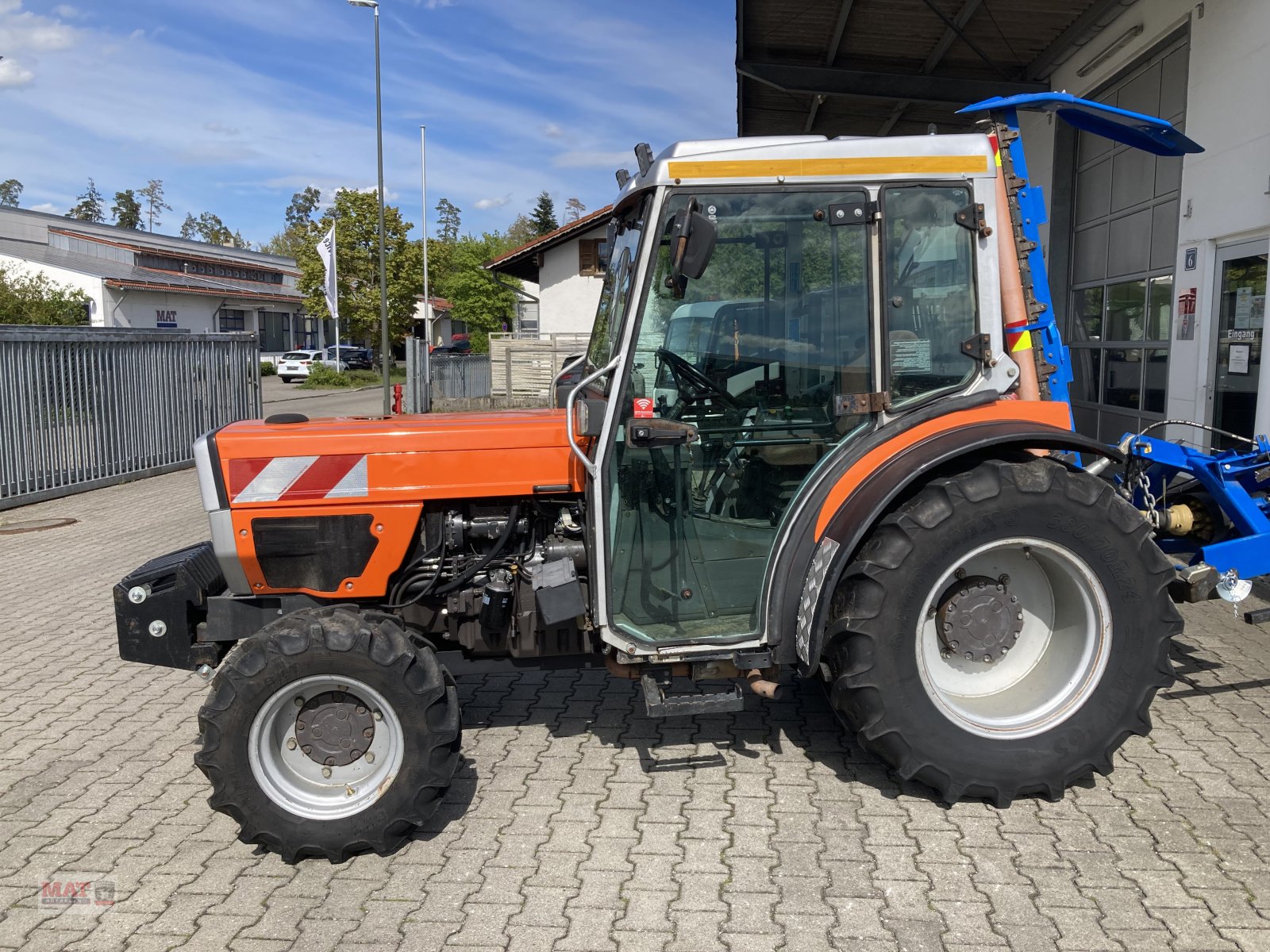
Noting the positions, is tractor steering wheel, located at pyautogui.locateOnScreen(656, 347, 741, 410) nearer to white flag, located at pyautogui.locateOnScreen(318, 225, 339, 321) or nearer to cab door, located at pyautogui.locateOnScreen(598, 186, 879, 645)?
cab door, located at pyautogui.locateOnScreen(598, 186, 879, 645)

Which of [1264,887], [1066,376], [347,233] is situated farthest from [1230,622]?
[347,233]

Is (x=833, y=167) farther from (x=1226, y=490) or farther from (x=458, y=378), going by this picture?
(x=458, y=378)

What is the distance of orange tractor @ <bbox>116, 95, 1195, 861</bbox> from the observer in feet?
11.5

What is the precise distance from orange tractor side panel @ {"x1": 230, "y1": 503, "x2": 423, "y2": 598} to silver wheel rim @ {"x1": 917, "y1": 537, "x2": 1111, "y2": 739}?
1984 millimetres

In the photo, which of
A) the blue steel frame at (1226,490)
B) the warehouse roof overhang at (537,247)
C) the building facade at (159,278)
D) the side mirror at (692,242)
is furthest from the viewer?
the building facade at (159,278)

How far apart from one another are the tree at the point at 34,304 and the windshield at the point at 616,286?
78.2 ft

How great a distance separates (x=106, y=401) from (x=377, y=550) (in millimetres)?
10164

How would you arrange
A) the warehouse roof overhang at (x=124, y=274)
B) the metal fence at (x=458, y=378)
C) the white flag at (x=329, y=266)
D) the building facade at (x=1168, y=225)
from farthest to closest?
the warehouse roof overhang at (x=124, y=274)
the metal fence at (x=458, y=378)
the white flag at (x=329, y=266)
the building facade at (x=1168, y=225)

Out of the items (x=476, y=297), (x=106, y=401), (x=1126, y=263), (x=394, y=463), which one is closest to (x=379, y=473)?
(x=394, y=463)

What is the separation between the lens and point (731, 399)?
12.0ft

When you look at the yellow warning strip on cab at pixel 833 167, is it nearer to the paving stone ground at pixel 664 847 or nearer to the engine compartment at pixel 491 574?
the engine compartment at pixel 491 574

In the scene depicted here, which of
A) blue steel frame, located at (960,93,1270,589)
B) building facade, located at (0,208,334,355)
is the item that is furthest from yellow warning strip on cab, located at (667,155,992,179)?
building facade, located at (0,208,334,355)

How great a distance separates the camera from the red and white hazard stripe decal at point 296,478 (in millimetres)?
3807

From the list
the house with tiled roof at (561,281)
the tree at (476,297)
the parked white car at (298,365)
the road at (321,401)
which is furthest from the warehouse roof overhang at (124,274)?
the house with tiled roof at (561,281)
